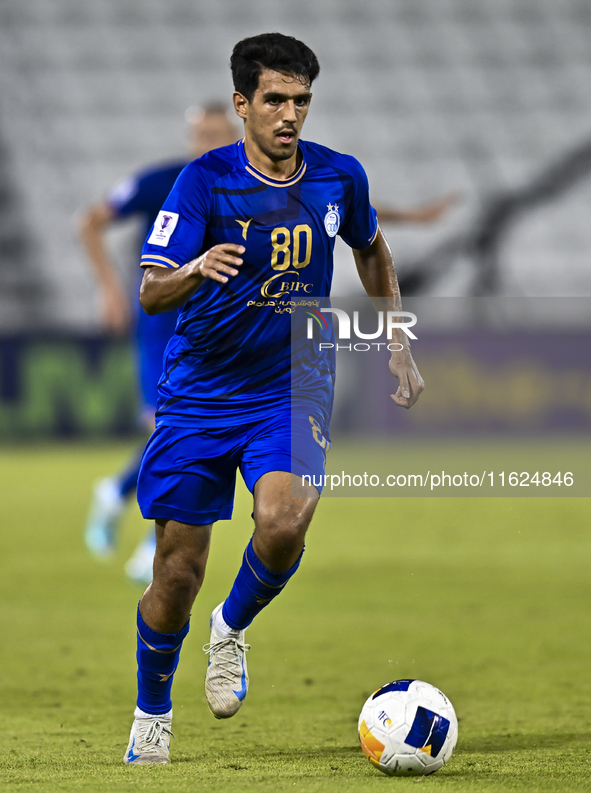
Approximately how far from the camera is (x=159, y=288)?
328cm

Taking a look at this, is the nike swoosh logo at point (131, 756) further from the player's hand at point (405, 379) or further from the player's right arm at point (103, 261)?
the player's right arm at point (103, 261)

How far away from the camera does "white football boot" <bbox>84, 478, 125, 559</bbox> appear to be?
7.45 m

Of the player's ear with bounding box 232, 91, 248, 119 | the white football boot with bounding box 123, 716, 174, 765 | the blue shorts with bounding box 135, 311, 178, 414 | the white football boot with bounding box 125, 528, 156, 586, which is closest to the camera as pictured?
the white football boot with bounding box 123, 716, 174, 765

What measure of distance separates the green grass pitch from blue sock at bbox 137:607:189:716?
17 centimetres

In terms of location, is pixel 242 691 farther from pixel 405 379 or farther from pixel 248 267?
pixel 248 267

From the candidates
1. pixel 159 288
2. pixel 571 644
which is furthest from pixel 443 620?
pixel 159 288

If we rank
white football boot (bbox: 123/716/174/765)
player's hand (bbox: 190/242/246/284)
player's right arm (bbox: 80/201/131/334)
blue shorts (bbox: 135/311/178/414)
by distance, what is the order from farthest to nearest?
player's right arm (bbox: 80/201/131/334), blue shorts (bbox: 135/311/178/414), white football boot (bbox: 123/716/174/765), player's hand (bbox: 190/242/246/284)

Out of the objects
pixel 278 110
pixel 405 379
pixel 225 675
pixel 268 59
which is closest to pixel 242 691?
pixel 225 675

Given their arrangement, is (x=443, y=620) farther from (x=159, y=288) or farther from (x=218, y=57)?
(x=218, y=57)

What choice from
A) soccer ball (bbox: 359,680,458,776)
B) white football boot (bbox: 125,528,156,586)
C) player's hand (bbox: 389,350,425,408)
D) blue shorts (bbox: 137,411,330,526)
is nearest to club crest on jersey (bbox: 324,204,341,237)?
player's hand (bbox: 389,350,425,408)

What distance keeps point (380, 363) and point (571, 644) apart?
33.4ft

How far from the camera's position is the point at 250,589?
12.1 feet

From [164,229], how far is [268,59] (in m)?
0.61

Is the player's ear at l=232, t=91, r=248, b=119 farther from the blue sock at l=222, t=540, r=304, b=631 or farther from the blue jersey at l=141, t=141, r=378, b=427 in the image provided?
the blue sock at l=222, t=540, r=304, b=631
